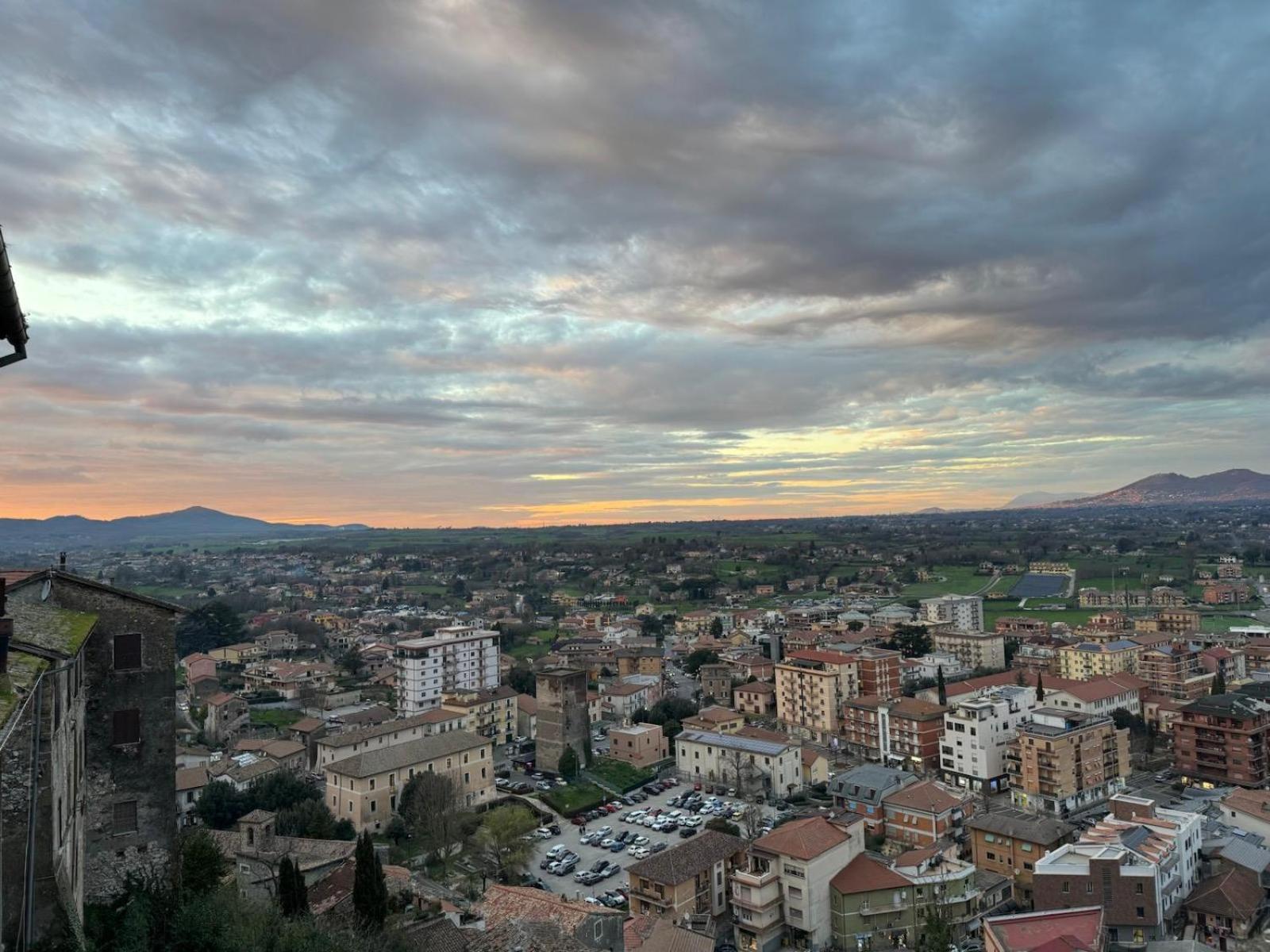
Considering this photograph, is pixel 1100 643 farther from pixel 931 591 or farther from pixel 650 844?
pixel 931 591

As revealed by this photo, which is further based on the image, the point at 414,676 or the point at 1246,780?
the point at 414,676

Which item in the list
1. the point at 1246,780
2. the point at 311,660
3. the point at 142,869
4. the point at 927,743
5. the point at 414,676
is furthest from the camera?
the point at 311,660

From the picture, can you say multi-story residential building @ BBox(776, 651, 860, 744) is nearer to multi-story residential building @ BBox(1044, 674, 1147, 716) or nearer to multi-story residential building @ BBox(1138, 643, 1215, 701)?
A: multi-story residential building @ BBox(1044, 674, 1147, 716)

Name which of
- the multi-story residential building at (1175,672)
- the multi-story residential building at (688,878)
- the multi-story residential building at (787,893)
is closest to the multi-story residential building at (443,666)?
the multi-story residential building at (688,878)

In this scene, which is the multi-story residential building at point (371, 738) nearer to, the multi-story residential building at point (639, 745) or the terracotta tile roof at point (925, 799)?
the multi-story residential building at point (639, 745)

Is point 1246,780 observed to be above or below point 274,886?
below

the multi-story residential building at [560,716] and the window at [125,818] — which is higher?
the window at [125,818]

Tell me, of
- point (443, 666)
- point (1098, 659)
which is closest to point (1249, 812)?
point (1098, 659)

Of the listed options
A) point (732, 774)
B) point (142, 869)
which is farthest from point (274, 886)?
point (732, 774)
